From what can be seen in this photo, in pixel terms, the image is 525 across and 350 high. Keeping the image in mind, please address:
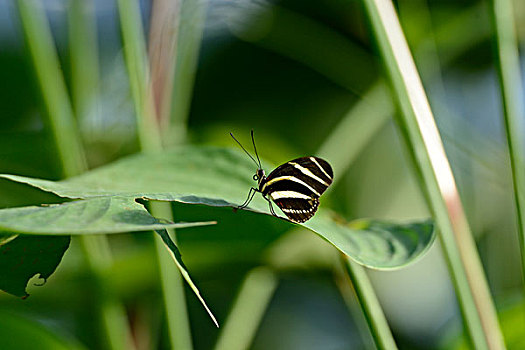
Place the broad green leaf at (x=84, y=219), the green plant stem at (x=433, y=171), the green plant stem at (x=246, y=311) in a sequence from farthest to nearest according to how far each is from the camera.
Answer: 1. the green plant stem at (x=246, y=311)
2. the green plant stem at (x=433, y=171)
3. the broad green leaf at (x=84, y=219)

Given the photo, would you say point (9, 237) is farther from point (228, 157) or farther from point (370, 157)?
point (370, 157)

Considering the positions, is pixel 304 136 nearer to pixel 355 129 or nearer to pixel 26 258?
pixel 355 129

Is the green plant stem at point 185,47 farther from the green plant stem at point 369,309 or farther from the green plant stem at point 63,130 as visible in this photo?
the green plant stem at point 369,309

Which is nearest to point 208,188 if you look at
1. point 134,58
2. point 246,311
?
point 134,58

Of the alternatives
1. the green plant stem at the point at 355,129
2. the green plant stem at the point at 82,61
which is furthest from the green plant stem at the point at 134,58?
the green plant stem at the point at 355,129

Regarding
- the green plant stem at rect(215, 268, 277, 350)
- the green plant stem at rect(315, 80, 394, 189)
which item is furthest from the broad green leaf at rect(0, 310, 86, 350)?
the green plant stem at rect(315, 80, 394, 189)
